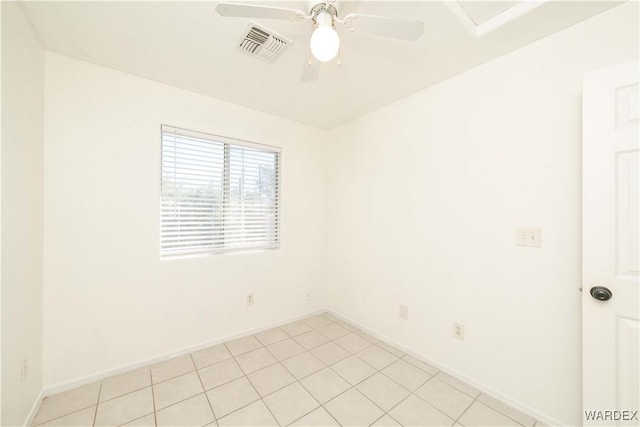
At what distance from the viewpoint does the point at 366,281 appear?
2.80m

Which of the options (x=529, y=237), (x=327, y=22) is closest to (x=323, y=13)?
(x=327, y=22)

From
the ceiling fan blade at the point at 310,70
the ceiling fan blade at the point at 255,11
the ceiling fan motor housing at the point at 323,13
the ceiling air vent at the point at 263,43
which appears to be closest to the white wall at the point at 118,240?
the ceiling air vent at the point at 263,43

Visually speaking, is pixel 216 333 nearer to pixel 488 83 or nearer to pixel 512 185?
pixel 512 185

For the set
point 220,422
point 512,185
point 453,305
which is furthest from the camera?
point 453,305

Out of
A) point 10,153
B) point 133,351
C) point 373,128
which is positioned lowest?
point 133,351

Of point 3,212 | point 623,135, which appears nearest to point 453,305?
point 623,135

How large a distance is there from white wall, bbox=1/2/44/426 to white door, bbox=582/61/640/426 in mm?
2986

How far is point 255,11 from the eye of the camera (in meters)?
1.14

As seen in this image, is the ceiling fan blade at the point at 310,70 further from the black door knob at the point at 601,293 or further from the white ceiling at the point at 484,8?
the black door knob at the point at 601,293

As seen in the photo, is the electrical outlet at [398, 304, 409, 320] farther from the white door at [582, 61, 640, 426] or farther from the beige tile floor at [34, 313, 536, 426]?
the white door at [582, 61, 640, 426]

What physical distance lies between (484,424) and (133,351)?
2572 mm

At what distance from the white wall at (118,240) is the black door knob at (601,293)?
2.55m

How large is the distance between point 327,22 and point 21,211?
194 cm

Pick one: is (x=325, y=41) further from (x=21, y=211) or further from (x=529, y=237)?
(x=21, y=211)
